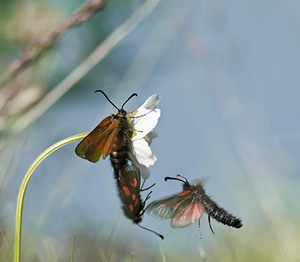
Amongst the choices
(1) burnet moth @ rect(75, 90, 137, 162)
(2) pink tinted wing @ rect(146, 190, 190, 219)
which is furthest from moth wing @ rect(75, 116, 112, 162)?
(2) pink tinted wing @ rect(146, 190, 190, 219)

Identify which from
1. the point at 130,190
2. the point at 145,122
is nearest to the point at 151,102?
the point at 145,122

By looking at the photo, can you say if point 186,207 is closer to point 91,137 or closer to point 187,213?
point 187,213

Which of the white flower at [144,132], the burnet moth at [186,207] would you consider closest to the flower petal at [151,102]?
the white flower at [144,132]

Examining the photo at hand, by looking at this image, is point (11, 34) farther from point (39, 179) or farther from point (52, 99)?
point (52, 99)

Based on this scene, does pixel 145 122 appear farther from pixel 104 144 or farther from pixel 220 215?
pixel 220 215

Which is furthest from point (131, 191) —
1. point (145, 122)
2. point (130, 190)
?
point (145, 122)

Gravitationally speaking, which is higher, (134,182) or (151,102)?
(151,102)

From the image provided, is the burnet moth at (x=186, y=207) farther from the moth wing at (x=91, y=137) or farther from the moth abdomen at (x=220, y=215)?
the moth wing at (x=91, y=137)
